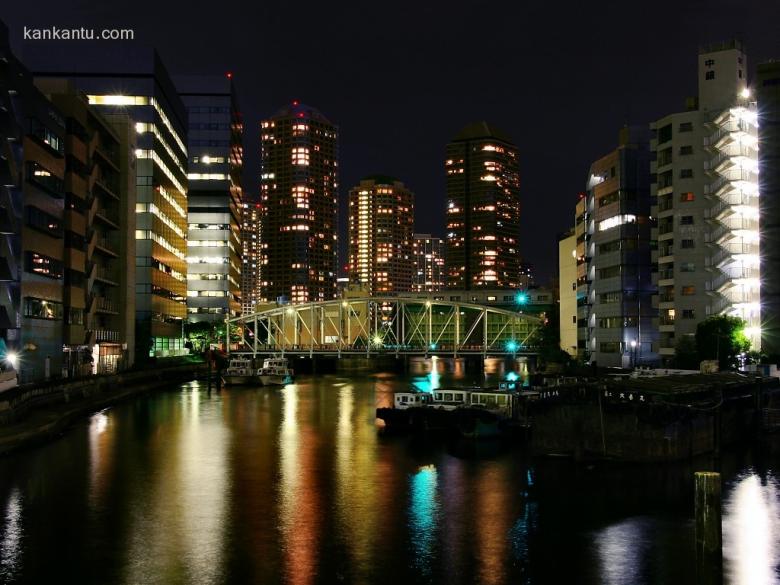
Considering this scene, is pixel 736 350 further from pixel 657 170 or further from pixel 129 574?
pixel 129 574

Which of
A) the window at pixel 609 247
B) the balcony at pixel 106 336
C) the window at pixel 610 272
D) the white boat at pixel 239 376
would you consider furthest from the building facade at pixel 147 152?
the window at pixel 609 247

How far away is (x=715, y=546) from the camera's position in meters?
A: 24.6

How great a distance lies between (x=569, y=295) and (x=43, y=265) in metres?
73.5

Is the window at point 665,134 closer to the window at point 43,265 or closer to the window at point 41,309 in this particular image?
the window at point 43,265

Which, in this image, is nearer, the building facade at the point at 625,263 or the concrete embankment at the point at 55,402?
the concrete embankment at the point at 55,402

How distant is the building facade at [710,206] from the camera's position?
7731 cm

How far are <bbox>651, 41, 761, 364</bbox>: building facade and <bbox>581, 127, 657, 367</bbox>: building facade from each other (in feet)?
17.9

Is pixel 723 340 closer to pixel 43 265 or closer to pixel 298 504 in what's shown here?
pixel 298 504

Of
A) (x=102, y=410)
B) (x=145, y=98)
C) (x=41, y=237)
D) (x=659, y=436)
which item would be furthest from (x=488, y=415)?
(x=145, y=98)

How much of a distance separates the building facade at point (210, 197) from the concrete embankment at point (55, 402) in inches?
2799

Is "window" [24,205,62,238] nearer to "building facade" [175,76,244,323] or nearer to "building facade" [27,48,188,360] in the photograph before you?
"building facade" [27,48,188,360]

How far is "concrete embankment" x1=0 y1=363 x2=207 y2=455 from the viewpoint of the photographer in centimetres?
4572

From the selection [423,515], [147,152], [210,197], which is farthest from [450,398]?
[210,197]

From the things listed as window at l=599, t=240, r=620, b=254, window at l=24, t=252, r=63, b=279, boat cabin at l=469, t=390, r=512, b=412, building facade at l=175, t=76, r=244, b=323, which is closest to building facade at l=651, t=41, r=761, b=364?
window at l=599, t=240, r=620, b=254
